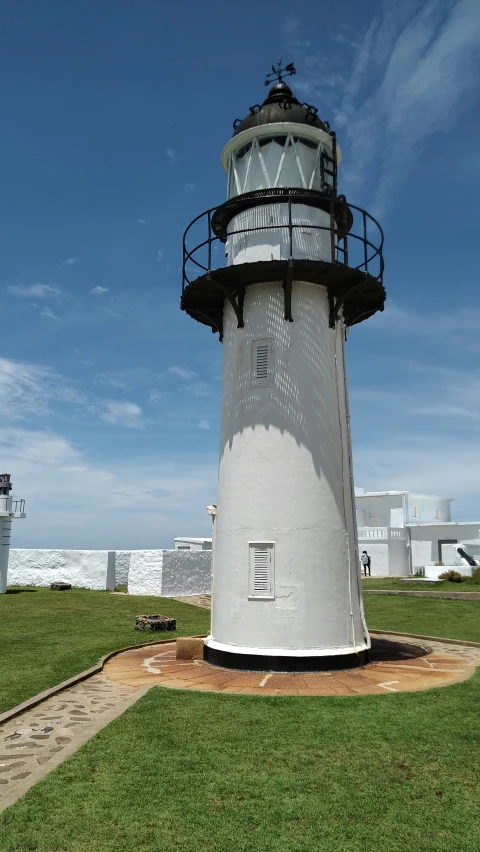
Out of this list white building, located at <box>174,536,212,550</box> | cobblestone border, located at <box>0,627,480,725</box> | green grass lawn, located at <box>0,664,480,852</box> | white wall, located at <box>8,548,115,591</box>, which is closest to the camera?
green grass lawn, located at <box>0,664,480,852</box>

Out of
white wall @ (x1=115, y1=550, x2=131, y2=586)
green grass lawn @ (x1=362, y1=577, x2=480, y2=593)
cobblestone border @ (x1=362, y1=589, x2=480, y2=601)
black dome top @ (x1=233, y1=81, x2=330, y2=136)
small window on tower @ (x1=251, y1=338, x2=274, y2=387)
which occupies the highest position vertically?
black dome top @ (x1=233, y1=81, x2=330, y2=136)

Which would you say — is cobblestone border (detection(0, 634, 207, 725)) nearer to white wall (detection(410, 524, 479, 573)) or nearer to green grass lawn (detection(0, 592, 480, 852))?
green grass lawn (detection(0, 592, 480, 852))

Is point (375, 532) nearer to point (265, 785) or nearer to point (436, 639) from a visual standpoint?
point (436, 639)

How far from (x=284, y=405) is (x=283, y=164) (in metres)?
4.54

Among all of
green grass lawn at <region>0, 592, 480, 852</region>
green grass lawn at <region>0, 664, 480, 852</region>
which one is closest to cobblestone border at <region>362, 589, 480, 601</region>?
green grass lawn at <region>0, 592, 480, 852</region>

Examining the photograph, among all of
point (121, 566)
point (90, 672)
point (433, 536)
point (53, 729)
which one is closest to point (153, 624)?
point (90, 672)

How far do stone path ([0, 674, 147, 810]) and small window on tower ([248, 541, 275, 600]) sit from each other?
2491 mm

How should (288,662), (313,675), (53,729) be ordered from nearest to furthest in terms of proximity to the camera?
(53,729) < (313,675) < (288,662)

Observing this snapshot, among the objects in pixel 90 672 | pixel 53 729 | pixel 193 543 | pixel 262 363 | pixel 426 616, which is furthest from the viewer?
pixel 193 543

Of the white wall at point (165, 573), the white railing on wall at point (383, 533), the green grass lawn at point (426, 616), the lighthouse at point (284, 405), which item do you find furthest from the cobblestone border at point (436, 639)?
the white railing on wall at point (383, 533)

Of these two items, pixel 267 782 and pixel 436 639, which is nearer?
pixel 267 782

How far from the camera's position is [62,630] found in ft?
52.1

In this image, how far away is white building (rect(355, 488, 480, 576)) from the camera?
40188 millimetres

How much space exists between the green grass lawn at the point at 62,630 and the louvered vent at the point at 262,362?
5.88m
